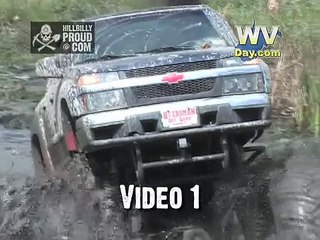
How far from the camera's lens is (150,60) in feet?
18.6

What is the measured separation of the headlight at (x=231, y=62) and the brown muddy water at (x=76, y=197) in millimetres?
569

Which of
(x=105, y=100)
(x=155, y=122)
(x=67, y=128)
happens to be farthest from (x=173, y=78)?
(x=67, y=128)

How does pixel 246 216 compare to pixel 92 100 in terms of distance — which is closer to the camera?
pixel 92 100

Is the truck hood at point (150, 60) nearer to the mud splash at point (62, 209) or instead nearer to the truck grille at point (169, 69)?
the truck grille at point (169, 69)

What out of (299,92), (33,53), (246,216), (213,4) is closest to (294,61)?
(299,92)

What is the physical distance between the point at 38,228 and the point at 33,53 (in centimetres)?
122

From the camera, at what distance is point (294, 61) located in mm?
5938

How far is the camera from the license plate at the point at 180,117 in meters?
5.51

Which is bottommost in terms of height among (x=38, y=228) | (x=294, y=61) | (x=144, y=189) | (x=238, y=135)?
(x=38, y=228)

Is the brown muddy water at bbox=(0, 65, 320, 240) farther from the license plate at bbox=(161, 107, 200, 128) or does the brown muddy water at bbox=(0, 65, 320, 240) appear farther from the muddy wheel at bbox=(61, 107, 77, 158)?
the license plate at bbox=(161, 107, 200, 128)

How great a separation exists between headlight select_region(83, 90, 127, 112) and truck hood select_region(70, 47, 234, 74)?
0.16 metres

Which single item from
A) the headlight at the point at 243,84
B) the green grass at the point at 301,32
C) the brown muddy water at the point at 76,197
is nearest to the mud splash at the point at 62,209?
the brown muddy water at the point at 76,197

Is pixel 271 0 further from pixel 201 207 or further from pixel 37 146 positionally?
pixel 37 146

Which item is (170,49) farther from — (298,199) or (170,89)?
(298,199)
